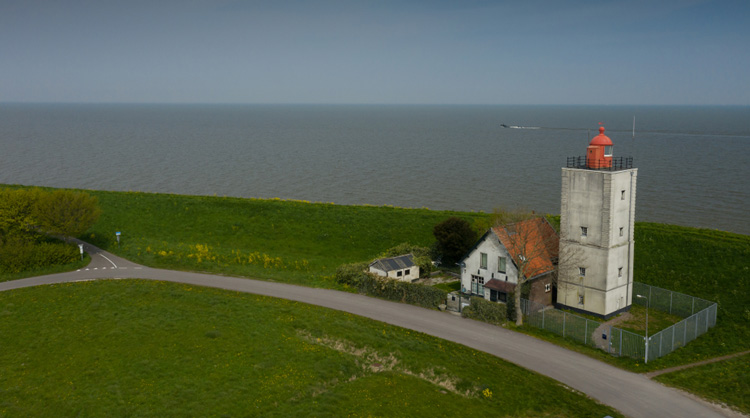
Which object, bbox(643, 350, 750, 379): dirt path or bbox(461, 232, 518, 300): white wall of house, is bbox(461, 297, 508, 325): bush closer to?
bbox(461, 232, 518, 300): white wall of house

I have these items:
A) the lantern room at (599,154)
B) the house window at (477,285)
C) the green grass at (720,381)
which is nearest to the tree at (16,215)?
the house window at (477,285)

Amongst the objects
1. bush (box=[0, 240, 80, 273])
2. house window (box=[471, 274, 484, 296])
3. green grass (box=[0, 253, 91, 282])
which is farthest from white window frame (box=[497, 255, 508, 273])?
bush (box=[0, 240, 80, 273])

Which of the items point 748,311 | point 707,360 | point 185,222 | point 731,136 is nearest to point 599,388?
point 707,360

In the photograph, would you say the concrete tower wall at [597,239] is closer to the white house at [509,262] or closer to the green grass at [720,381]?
the white house at [509,262]

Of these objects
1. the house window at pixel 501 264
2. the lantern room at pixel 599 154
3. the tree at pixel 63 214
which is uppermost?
the lantern room at pixel 599 154

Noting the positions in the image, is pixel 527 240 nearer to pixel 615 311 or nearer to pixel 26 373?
pixel 615 311

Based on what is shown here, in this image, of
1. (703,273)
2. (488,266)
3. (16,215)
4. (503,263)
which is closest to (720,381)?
(503,263)

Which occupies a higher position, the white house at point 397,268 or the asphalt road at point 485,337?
the white house at point 397,268

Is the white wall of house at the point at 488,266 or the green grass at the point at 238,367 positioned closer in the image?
the green grass at the point at 238,367
